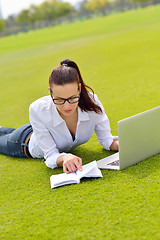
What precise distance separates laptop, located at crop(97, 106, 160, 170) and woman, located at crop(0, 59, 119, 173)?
38cm

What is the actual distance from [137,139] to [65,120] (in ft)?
2.66

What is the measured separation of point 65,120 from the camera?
3477mm

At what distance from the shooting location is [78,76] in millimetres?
3189

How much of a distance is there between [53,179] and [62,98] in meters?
0.72

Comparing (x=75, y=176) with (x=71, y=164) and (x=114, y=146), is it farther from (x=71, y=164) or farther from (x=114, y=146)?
(x=114, y=146)

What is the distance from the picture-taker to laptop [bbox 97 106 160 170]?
2887mm

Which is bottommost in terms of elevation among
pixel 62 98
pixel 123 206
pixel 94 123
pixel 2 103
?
pixel 2 103

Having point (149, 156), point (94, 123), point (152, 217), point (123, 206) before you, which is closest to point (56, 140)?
point (94, 123)

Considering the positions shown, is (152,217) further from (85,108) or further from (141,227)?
(85,108)

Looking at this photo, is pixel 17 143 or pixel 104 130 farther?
pixel 17 143

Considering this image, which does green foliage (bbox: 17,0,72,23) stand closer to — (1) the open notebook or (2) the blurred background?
(2) the blurred background

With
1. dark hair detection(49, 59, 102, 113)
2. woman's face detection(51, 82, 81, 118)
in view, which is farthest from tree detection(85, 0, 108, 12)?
woman's face detection(51, 82, 81, 118)

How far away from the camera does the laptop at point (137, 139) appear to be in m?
2.89

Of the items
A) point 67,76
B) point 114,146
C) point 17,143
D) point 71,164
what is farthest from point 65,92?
point 17,143
